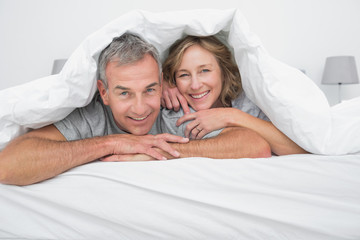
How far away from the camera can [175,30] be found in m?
1.09

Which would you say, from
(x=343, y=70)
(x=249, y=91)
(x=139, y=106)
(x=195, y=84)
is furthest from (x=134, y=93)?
(x=343, y=70)

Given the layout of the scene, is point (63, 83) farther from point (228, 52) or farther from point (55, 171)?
point (228, 52)

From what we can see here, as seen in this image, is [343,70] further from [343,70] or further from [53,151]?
[53,151]

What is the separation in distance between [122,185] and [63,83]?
0.39 metres

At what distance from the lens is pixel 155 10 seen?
3.02 metres

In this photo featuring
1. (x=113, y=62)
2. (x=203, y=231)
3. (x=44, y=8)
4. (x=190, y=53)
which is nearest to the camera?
(x=203, y=231)

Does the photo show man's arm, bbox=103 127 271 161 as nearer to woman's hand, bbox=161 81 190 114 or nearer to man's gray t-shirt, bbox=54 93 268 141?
man's gray t-shirt, bbox=54 93 268 141

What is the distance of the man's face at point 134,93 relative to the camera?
100 centimetres

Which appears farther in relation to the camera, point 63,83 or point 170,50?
point 170,50

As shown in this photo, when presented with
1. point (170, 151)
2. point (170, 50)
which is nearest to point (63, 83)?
point (170, 151)

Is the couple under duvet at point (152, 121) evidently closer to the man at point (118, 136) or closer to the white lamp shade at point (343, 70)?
the man at point (118, 136)

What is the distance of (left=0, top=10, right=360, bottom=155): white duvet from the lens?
86 centimetres

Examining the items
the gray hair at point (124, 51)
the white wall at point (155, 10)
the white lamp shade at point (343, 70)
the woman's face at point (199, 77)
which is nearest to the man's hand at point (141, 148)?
the gray hair at point (124, 51)

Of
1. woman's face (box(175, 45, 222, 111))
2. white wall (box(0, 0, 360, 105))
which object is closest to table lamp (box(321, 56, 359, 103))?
white wall (box(0, 0, 360, 105))
